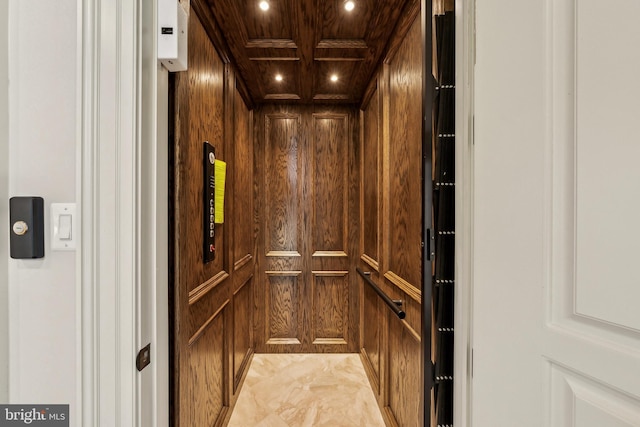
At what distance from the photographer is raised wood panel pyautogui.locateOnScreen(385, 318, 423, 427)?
1396 millimetres

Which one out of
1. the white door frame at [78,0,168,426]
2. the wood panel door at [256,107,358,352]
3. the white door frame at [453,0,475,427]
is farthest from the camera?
the wood panel door at [256,107,358,352]

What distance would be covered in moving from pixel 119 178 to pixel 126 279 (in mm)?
234

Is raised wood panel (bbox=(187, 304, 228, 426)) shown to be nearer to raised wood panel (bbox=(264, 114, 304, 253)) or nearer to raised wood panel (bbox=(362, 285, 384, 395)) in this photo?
raised wood panel (bbox=(362, 285, 384, 395))

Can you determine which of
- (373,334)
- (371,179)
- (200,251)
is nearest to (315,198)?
(371,179)

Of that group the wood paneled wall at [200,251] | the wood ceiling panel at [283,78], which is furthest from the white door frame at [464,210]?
the wood ceiling panel at [283,78]

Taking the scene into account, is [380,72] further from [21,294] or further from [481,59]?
[21,294]

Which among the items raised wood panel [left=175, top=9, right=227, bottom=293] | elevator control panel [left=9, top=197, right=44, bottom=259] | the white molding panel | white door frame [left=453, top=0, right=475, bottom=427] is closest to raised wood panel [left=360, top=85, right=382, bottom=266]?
raised wood panel [left=175, top=9, right=227, bottom=293]

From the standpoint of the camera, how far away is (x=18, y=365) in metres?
0.74

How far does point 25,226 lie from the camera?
0.72m

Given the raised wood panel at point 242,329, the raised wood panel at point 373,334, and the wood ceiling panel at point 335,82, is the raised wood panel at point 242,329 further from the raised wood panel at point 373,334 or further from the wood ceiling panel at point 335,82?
the wood ceiling panel at point 335,82

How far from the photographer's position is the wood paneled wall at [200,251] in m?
1.15

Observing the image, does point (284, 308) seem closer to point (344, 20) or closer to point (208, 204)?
point (208, 204)

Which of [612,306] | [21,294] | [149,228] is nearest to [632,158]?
[612,306]

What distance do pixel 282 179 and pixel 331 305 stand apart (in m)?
1.28
